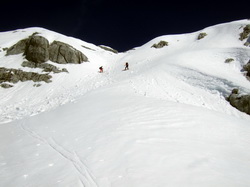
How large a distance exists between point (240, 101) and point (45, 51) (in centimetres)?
3389

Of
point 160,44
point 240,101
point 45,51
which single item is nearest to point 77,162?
point 240,101

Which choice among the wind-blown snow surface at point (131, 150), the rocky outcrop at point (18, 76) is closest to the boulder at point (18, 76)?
the rocky outcrop at point (18, 76)

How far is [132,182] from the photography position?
3.71 metres

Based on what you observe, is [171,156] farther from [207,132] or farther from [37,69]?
[37,69]

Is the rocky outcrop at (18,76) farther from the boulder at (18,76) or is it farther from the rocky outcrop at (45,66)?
the rocky outcrop at (45,66)

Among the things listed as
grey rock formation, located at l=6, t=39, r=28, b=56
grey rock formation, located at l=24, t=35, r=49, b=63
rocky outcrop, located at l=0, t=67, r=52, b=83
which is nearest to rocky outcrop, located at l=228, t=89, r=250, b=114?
rocky outcrop, located at l=0, t=67, r=52, b=83

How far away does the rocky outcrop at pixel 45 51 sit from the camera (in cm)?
3284

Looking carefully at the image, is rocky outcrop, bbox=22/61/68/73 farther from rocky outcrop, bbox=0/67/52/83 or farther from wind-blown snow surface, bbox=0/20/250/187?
wind-blown snow surface, bbox=0/20/250/187

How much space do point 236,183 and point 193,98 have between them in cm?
1178

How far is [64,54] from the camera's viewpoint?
34375 millimetres

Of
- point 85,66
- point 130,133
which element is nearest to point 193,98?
point 130,133

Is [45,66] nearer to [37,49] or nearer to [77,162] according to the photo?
[37,49]

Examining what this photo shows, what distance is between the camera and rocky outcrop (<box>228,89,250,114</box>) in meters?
12.9

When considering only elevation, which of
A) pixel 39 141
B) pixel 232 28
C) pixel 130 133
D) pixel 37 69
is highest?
pixel 232 28
